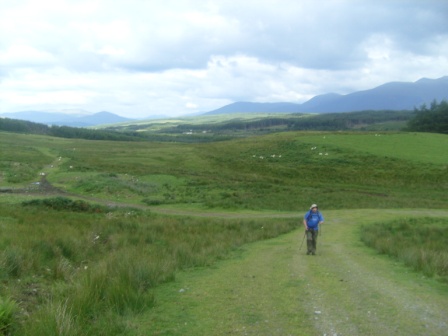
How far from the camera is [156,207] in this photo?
31.4 metres

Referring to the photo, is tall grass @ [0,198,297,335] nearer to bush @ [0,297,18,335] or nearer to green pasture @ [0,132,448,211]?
bush @ [0,297,18,335]

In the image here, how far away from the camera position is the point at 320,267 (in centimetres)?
1135

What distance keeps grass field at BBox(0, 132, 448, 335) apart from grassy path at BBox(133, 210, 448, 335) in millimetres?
796

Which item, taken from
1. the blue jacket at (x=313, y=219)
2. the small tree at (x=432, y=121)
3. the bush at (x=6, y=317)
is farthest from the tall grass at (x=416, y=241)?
the small tree at (x=432, y=121)

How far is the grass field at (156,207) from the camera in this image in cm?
762

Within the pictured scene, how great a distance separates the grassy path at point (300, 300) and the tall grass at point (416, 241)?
0.57 metres

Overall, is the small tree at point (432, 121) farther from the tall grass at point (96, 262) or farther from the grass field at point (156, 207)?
the tall grass at point (96, 262)

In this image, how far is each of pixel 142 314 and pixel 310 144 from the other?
70.5 meters

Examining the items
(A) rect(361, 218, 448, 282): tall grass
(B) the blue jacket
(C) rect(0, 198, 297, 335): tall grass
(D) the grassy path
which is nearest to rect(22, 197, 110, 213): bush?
(C) rect(0, 198, 297, 335): tall grass

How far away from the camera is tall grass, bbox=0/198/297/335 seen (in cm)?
660

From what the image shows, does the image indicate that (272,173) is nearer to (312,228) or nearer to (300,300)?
(312,228)

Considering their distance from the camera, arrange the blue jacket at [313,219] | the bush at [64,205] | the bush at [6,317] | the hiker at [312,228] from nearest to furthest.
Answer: the bush at [6,317] < the hiker at [312,228] < the blue jacket at [313,219] < the bush at [64,205]

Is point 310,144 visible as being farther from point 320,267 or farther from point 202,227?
point 320,267

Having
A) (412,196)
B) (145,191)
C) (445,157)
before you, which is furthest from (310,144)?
(145,191)
